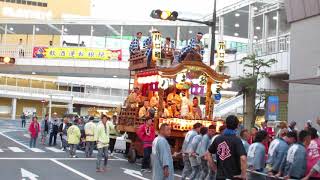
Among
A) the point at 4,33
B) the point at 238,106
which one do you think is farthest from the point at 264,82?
the point at 4,33

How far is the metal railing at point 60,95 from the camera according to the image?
75.8 metres

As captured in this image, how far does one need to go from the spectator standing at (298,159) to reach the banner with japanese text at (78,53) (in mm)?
36547

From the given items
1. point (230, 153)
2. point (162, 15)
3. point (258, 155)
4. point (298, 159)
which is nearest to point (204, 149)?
point (258, 155)

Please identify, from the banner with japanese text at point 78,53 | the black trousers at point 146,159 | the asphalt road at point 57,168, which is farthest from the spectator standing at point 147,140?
the banner with japanese text at point 78,53

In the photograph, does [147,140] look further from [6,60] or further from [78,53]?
[78,53]

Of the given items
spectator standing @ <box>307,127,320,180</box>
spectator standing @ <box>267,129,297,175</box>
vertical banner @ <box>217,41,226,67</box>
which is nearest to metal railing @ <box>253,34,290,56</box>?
vertical banner @ <box>217,41,226,67</box>

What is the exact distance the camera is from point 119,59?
45.2m

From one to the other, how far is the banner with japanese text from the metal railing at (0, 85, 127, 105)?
94.7 feet

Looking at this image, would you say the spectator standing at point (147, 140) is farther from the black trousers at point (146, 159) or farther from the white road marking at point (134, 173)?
the white road marking at point (134, 173)

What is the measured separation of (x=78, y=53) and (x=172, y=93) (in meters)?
24.9

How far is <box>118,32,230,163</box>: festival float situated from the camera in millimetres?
19219

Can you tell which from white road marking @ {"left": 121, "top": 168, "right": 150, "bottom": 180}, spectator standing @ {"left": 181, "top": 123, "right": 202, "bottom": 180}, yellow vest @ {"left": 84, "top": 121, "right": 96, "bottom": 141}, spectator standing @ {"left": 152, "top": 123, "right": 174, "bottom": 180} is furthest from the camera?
yellow vest @ {"left": 84, "top": 121, "right": 96, "bottom": 141}

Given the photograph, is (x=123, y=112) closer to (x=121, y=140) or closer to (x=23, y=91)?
(x=121, y=140)

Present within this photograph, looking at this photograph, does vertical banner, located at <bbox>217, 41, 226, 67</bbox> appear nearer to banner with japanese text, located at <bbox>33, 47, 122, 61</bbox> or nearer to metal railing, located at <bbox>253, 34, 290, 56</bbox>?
metal railing, located at <bbox>253, 34, 290, 56</bbox>
